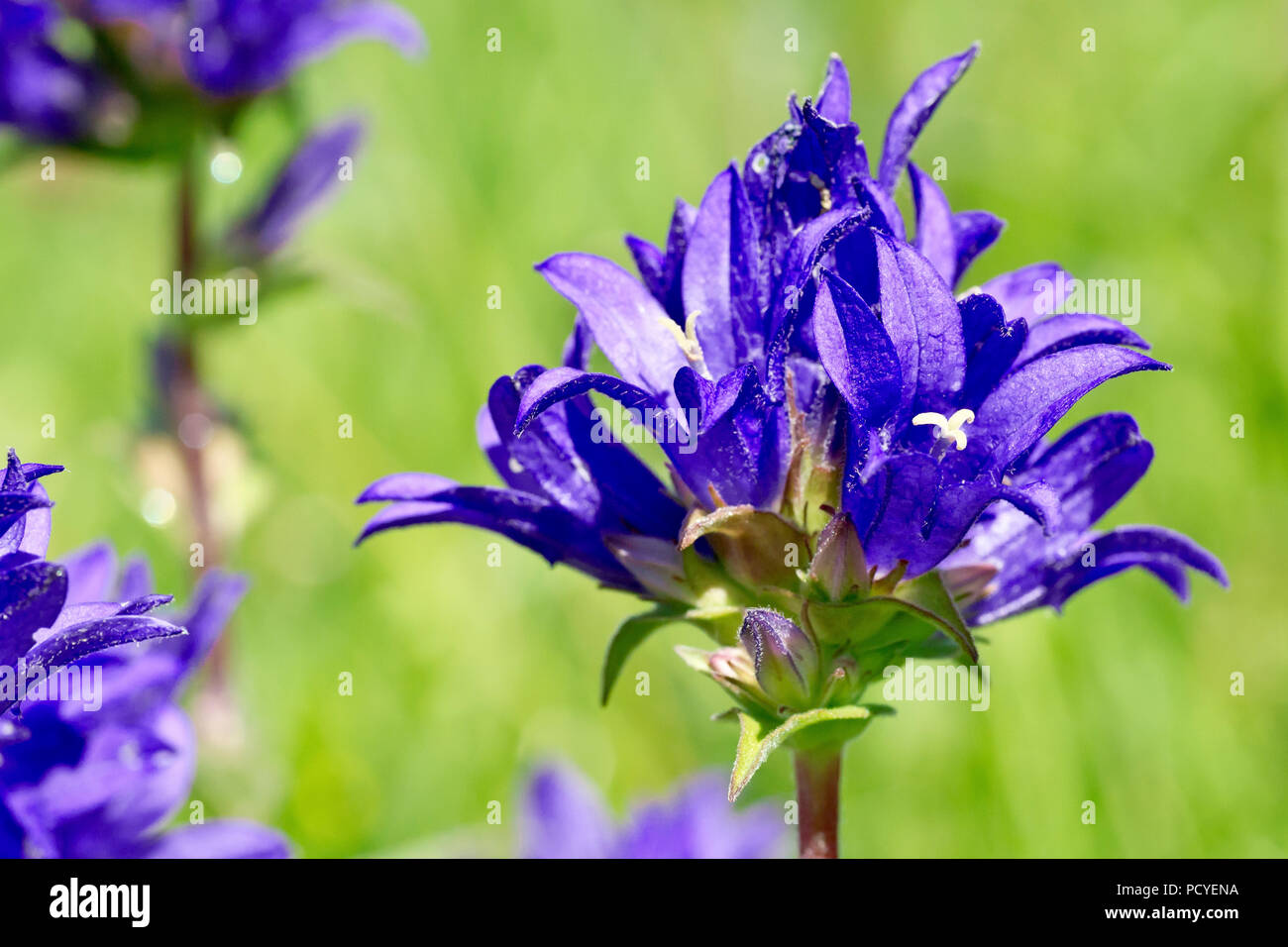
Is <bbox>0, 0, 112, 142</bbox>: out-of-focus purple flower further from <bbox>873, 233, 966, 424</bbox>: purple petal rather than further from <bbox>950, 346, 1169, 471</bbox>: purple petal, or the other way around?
<bbox>950, 346, 1169, 471</bbox>: purple petal

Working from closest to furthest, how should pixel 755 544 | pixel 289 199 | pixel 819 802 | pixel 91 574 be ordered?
pixel 755 544
pixel 819 802
pixel 91 574
pixel 289 199

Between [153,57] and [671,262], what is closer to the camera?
[671,262]

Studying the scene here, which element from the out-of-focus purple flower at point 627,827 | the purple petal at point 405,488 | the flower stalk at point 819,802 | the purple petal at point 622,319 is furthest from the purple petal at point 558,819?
the purple petal at point 622,319

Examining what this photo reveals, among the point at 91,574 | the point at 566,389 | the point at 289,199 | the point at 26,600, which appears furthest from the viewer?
the point at 289,199

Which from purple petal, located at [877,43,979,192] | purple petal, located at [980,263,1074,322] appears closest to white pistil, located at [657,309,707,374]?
purple petal, located at [877,43,979,192]

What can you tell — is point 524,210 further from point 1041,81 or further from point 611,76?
point 1041,81

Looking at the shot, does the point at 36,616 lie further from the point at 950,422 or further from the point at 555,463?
the point at 950,422

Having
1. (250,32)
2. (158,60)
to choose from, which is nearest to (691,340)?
(250,32)
